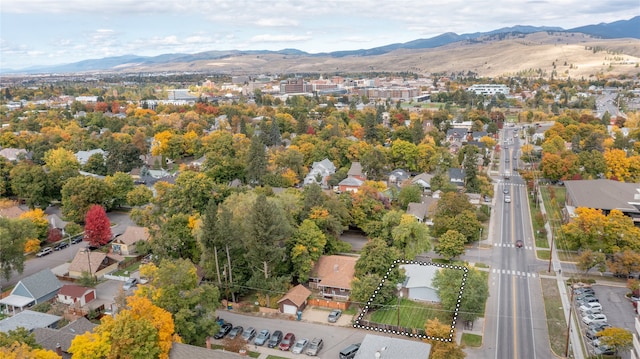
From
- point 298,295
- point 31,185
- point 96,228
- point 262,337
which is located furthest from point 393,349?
point 31,185

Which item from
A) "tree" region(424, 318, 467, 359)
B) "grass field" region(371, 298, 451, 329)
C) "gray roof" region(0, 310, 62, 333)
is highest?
"tree" region(424, 318, 467, 359)

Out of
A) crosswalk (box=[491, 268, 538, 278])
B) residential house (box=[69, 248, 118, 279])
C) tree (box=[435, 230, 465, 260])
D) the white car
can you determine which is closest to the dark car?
residential house (box=[69, 248, 118, 279])

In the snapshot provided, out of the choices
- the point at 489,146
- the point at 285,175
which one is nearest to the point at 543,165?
the point at 489,146

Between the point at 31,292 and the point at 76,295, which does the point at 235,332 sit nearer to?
the point at 76,295

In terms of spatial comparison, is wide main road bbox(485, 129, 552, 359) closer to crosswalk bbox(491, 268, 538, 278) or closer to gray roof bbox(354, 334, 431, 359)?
crosswalk bbox(491, 268, 538, 278)

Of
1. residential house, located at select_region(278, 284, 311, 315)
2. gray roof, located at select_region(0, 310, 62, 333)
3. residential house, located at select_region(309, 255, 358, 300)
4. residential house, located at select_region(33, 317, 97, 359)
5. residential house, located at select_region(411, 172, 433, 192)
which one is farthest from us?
residential house, located at select_region(411, 172, 433, 192)

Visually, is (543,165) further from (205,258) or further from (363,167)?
(205,258)

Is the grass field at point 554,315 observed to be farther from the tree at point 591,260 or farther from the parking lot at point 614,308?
the tree at point 591,260
